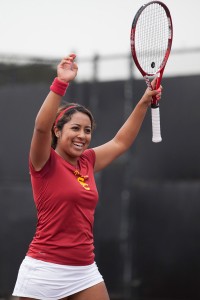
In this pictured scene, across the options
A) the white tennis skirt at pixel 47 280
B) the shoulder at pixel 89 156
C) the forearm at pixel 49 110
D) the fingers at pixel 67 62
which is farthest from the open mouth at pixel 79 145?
the white tennis skirt at pixel 47 280

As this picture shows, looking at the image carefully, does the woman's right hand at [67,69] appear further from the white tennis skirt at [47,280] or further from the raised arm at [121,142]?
the white tennis skirt at [47,280]

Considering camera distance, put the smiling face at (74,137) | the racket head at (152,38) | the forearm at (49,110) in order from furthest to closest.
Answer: the racket head at (152,38) → the smiling face at (74,137) → the forearm at (49,110)

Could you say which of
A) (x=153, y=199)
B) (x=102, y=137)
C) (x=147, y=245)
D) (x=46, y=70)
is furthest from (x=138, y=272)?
(x=46, y=70)

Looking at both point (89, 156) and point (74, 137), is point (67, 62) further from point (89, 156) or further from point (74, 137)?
point (89, 156)

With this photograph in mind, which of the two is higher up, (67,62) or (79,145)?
(67,62)

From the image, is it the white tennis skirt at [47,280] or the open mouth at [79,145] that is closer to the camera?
the white tennis skirt at [47,280]

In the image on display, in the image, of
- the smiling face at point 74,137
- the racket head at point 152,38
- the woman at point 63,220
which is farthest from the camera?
the racket head at point 152,38

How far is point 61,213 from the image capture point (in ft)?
13.0

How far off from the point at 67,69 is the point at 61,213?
0.78 metres

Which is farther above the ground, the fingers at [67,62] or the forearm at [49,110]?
the fingers at [67,62]

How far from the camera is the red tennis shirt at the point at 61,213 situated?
3.98 meters

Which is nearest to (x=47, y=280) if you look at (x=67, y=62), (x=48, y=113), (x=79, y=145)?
(x=79, y=145)

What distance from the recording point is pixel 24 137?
805 cm

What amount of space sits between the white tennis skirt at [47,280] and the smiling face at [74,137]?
23.8 inches
